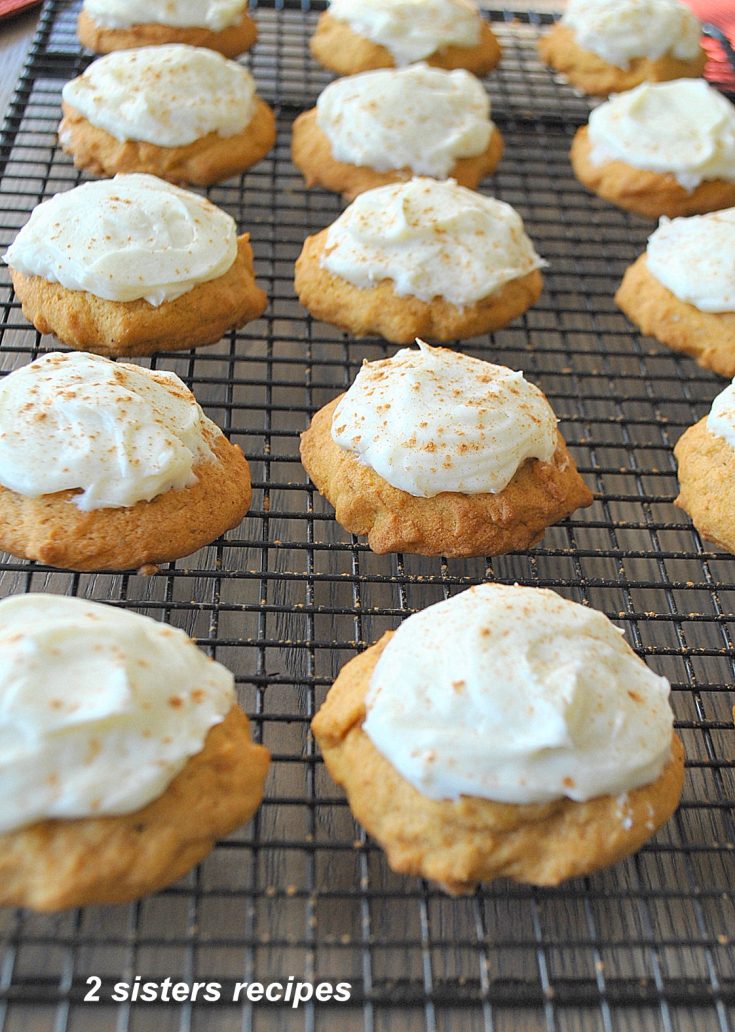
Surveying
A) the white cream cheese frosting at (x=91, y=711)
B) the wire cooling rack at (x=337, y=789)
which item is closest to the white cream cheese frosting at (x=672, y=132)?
the wire cooling rack at (x=337, y=789)

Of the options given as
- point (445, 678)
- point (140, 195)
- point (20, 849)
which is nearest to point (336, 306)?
point (140, 195)

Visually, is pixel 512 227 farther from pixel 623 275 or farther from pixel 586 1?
pixel 586 1

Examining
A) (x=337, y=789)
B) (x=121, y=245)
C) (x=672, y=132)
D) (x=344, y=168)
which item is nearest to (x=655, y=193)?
(x=672, y=132)

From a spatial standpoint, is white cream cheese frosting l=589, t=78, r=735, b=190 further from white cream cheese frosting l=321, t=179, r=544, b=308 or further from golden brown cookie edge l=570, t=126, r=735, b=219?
white cream cheese frosting l=321, t=179, r=544, b=308

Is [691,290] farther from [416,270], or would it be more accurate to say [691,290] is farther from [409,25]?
[409,25]

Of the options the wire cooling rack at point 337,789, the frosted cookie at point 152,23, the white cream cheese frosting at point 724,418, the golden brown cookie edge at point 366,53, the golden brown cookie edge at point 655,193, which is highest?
the frosted cookie at point 152,23

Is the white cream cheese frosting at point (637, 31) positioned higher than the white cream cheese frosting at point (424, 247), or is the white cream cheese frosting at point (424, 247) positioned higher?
the white cream cheese frosting at point (637, 31)

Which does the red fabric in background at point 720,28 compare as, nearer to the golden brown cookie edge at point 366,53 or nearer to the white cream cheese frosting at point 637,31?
the white cream cheese frosting at point 637,31
